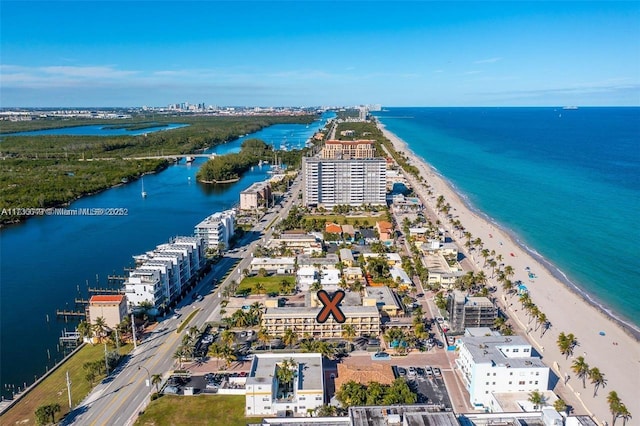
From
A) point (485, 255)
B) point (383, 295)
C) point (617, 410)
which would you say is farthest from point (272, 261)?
point (617, 410)

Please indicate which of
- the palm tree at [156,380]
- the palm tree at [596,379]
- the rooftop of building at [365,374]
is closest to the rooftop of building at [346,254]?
the rooftop of building at [365,374]

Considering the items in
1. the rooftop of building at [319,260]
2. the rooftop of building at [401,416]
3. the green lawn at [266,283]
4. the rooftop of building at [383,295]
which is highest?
the rooftop of building at [401,416]

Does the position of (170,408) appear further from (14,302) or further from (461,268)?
(461,268)

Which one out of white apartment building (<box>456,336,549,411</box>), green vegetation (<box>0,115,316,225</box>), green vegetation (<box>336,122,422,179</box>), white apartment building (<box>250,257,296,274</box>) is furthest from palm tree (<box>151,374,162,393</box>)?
green vegetation (<box>336,122,422,179</box>)

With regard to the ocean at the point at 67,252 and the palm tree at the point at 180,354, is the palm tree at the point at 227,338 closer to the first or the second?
the palm tree at the point at 180,354

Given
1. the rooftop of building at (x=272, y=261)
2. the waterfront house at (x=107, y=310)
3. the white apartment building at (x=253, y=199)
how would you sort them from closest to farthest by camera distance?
the waterfront house at (x=107, y=310) → the rooftop of building at (x=272, y=261) → the white apartment building at (x=253, y=199)

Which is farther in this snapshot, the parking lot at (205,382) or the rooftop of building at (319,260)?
the rooftop of building at (319,260)
